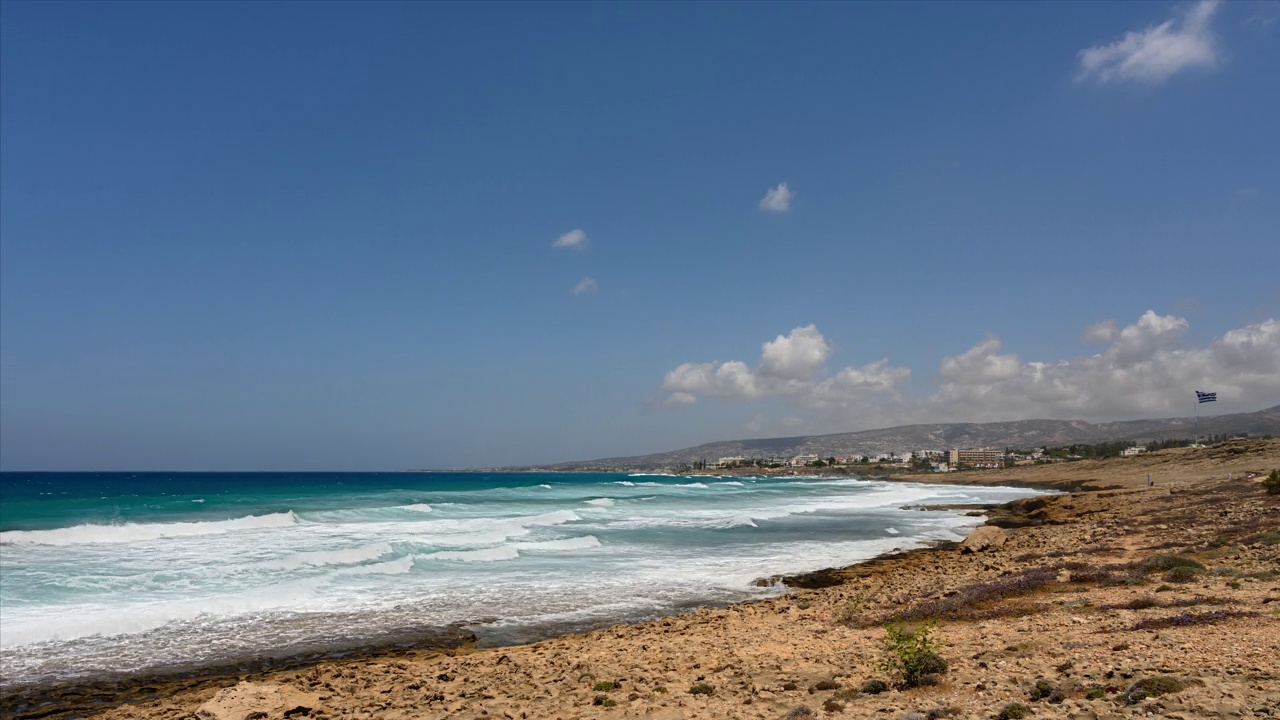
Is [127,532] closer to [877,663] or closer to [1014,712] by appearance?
[877,663]

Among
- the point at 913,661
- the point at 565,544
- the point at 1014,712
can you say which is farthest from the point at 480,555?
the point at 1014,712

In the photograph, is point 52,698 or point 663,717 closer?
point 663,717

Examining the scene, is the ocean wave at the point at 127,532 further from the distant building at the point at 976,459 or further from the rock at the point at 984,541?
the distant building at the point at 976,459

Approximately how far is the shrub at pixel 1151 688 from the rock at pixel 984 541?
16396 millimetres

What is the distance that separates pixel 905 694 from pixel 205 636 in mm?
13576

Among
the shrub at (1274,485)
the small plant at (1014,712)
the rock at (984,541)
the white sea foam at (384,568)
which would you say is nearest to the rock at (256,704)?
the small plant at (1014,712)

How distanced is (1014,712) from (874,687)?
176 cm

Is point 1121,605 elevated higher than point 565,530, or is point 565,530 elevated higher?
point 1121,605

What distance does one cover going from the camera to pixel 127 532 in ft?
116

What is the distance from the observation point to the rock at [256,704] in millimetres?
8617

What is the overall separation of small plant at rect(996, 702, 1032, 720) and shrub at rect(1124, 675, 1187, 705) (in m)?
0.91

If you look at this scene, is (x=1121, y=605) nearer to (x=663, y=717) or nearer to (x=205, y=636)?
(x=663, y=717)

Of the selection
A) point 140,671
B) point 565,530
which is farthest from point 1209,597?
point 565,530

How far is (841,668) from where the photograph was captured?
9062 mm
